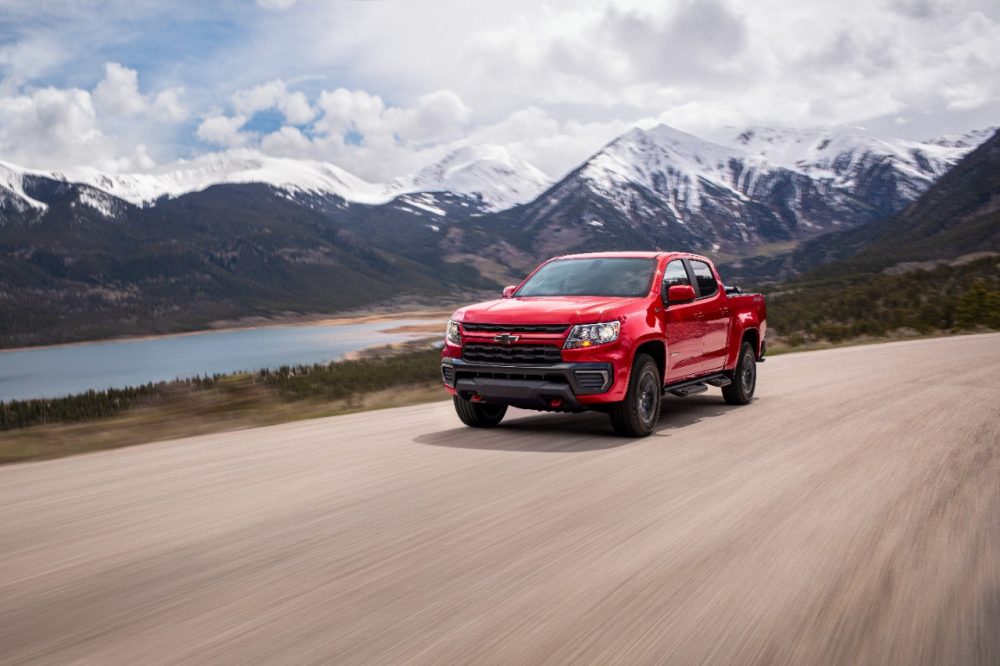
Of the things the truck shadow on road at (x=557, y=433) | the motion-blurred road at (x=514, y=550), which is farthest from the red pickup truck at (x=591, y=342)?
the motion-blurred road at (x=514, y=550)

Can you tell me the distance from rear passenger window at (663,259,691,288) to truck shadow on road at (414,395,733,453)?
1.47 m

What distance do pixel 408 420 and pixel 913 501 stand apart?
18.3 ft

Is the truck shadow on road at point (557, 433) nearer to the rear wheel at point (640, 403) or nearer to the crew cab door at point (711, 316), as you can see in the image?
the rear wheel at point (640, 403)

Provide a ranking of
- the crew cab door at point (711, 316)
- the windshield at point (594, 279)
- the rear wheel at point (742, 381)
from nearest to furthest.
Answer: the windshield at point (594, 279) < the crew cab door at point (711, 316) < the rear wheel at point (742, 381)

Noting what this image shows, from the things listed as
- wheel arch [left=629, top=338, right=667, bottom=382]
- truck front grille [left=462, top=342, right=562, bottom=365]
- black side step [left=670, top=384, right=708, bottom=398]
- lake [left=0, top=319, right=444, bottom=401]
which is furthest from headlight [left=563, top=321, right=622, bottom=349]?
lake [left=0, top=319, right=444, bottom=401]

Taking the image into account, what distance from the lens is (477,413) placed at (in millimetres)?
9102

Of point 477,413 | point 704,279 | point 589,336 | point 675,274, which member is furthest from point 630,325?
point 704,279

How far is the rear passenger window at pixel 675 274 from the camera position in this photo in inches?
366

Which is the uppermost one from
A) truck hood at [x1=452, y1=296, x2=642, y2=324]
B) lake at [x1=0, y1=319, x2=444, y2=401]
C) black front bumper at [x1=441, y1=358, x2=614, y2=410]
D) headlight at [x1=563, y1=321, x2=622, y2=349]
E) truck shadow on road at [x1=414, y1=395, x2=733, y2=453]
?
truck hood at [x1=452, y1=296, x2=642, y2=324]

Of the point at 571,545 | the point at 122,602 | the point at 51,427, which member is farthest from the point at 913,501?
the point at 51,427

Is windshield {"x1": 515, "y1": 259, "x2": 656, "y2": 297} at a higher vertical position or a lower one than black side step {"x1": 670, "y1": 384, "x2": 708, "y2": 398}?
higher

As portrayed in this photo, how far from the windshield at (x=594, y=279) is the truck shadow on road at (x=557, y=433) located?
136 cm

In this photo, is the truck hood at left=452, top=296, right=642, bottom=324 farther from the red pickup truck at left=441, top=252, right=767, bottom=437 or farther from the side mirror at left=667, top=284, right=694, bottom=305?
the side mirror at left=667, top=284, right=694, bottom=305

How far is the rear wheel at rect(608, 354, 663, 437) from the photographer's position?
8117 millimetres
